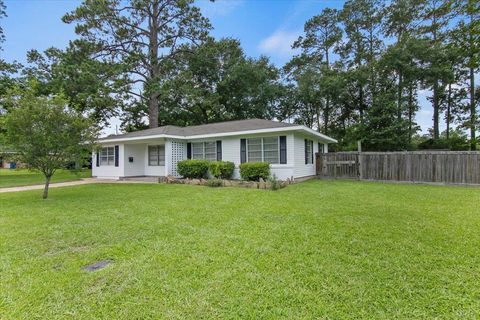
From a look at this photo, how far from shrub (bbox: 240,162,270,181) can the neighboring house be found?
761 millimetres

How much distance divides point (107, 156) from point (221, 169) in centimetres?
829

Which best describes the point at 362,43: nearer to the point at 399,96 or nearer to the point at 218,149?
the point at 399,96

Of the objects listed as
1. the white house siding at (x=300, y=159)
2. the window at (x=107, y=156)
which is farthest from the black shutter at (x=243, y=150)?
the window at (x=107, y=156)

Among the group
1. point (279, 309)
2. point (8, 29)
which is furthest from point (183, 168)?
point (8, 29)

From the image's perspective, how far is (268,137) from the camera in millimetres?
12398

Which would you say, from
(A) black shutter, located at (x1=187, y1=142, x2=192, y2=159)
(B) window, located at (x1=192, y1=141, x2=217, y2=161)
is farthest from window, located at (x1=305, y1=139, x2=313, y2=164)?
(A) black shutter, located at (x1=187, y1=142, x2=192, y2=159)

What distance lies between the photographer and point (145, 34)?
23.0 metres

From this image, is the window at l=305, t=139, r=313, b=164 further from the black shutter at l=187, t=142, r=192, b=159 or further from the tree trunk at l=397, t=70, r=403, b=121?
the tree trunk at l=397, t=70, r=403, b=121

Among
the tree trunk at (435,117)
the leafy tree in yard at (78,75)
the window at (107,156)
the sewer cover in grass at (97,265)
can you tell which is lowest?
the sewer cover in grass at (97,265)

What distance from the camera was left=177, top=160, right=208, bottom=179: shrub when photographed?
1307 cm

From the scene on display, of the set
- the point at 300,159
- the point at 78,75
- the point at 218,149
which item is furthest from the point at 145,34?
the point at 300,159

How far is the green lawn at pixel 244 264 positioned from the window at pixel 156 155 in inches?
369

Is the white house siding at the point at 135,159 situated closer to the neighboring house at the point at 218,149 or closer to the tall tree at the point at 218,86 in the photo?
the neighboring house at the point at 218,149

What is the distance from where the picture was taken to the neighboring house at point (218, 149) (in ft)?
39.3
